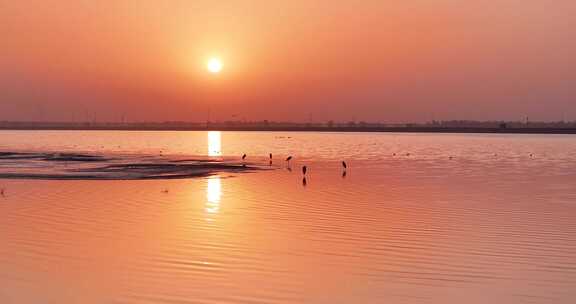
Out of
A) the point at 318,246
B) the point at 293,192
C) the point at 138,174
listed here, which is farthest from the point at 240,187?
the point at 318,246

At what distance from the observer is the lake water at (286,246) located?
11.3m

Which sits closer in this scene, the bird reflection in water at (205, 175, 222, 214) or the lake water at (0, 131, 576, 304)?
the lake water at (0, 131, 576, 304)

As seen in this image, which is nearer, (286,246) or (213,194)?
(286,246)

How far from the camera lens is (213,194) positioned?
27.7 metres

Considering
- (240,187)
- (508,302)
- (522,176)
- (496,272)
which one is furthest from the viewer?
→ (522,176)

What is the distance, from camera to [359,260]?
45.5 ft

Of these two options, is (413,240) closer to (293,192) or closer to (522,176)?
(293,192)

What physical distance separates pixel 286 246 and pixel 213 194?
494 inches

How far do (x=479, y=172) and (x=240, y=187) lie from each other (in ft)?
59.5

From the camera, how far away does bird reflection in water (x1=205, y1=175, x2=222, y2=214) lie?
22.8 m

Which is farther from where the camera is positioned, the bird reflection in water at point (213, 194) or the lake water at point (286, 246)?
the bird reflection in water at point (213, 194)

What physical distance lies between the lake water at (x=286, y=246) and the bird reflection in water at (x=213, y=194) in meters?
0.12

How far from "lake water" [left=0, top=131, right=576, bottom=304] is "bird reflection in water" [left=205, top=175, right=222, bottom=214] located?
12 centimetres

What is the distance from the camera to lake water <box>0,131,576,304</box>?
1132 cm
